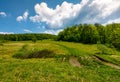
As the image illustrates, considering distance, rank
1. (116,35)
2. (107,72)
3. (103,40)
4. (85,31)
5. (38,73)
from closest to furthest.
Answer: (38,73) → (107,72) → (116,35) → (103,40) → (85,31)

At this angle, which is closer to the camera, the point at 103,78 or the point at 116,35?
the point at 103,78

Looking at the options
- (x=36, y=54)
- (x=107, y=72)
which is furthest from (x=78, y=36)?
(x=107, y=72)

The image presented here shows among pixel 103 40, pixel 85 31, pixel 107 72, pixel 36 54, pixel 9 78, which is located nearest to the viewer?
pixel 9 78

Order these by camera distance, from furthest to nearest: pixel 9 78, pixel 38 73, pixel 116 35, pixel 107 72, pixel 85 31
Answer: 1. pixel 85 31
2. pixel 116 35
3. pixel 107 72
4. pixel 38 73
5. pixel 9 78

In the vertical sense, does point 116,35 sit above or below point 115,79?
above

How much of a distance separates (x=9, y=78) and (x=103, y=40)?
109847mm

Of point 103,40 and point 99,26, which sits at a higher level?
point 99,26

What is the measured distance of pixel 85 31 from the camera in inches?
5620

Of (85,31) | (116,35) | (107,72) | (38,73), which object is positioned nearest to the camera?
(38,73)

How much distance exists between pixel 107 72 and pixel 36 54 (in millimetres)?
36624

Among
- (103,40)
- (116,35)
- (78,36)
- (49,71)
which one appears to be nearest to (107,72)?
(49,71)

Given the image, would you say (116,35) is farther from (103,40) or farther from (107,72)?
(107,72)

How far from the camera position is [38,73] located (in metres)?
33.6

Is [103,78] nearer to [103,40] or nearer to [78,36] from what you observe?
[103,40]
